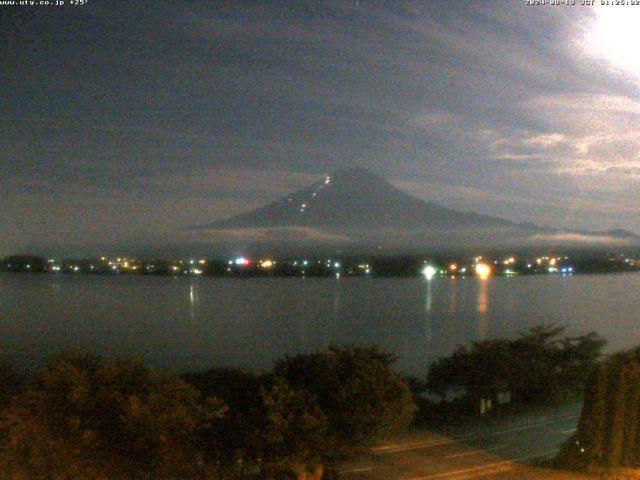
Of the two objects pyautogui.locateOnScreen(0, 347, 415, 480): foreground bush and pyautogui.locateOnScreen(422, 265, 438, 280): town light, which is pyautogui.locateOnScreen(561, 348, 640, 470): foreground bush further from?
pyautogui.locateOnScreen(422, 265, 438, 280): town light

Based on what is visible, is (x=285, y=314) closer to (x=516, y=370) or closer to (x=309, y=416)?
(x=516, y=370)

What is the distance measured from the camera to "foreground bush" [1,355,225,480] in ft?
23.7

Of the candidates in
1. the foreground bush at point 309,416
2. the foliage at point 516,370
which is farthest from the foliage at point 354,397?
the foliage at point 516,370

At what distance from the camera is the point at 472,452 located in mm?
11461

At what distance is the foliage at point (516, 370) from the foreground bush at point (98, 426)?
1159 centimetres

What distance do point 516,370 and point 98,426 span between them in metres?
13.0

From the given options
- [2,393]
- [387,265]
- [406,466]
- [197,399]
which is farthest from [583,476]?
[387,265]

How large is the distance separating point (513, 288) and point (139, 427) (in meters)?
53.0

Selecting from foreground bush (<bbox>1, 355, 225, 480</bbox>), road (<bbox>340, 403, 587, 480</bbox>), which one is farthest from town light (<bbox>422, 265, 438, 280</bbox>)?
foreground bush (<bbox>1, 355, 225, 480</bbox>)

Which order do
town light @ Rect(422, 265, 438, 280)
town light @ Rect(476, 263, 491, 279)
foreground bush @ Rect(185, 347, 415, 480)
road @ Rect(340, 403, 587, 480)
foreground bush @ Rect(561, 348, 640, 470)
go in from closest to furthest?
1. foreground bush @ Rect(185, 347, 415, 480)
2. foreground bush @ Rect(561, 348, 640, 470)
3. road @ Rect(340, 403, 587, 480)
4. town light @ Rect(422, 265, 438, 280)
5. town light @ Rect(476, 263, 491, 279)

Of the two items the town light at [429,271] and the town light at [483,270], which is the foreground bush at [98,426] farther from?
the town light at [483,270]

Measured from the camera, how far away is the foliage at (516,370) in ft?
59.7

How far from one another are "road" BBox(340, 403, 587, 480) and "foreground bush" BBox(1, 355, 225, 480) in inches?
→ 123

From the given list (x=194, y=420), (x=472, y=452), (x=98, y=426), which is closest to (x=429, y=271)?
(x=472, y=452)
